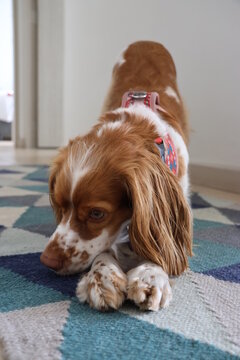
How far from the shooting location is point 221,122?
329cm

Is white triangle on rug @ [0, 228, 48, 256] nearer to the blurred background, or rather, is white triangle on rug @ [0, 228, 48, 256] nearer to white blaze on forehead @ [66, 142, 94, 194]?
white blaze on forehead @ [66, 142, 94, 194]

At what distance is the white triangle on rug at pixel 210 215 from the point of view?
7.26 ft

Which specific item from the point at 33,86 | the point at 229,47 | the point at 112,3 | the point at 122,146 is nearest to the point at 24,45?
the point at 33,86

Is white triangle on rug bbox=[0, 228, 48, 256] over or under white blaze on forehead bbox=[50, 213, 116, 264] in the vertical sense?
under

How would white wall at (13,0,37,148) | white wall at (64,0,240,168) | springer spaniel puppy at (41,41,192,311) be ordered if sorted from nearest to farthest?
springer spaniel puppy at (41,41,192,311), white wall at (64,0,240,168), white wall at (13,0,37,148)

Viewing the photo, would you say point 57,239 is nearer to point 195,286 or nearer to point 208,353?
point 195,286

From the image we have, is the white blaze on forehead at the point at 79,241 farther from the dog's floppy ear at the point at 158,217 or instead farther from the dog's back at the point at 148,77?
the dog's back at the point at 148,77

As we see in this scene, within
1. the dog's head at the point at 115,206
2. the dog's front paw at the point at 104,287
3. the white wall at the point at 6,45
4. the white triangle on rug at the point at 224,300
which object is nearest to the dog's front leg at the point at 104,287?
the dog's front paw at the point at 104,287

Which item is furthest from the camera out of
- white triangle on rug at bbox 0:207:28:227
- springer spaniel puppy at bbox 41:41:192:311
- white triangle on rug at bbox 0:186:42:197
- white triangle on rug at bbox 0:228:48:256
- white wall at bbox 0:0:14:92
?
white wall at bbox 0:0:14:92

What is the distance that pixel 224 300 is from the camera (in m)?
1.19

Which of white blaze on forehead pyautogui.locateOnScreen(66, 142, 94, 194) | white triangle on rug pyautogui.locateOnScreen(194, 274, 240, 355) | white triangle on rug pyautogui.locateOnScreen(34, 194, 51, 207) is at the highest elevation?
white blaze on forehead pyautogui.locateOnScreen(66, 142, 94, 194)

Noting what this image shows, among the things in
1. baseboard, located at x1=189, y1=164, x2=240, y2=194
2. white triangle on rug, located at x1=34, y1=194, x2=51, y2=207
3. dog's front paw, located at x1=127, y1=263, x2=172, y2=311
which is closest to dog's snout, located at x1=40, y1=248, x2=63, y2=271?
dog's front paw, located at x1=127, y1=263, x2=172, y2=311

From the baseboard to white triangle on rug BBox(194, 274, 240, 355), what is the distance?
6.22ft

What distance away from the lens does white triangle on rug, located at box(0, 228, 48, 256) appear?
1610mm
